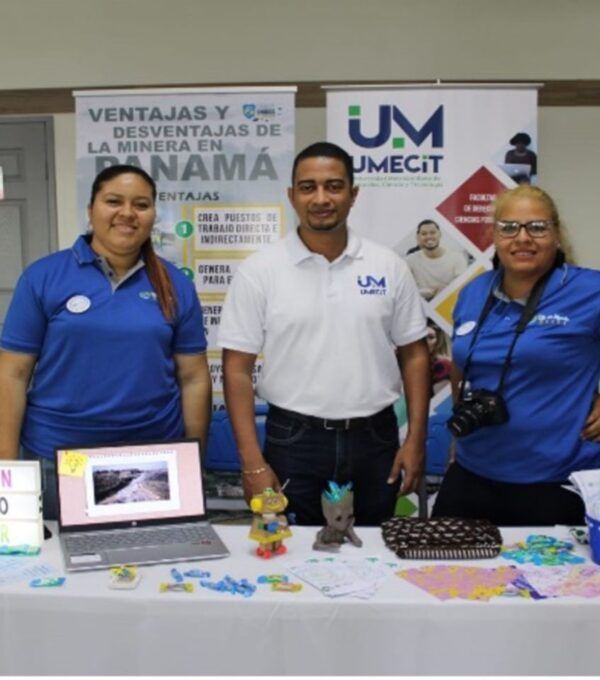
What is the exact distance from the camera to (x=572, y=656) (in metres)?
1.30

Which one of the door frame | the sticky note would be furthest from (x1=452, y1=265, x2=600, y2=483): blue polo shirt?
the door frame

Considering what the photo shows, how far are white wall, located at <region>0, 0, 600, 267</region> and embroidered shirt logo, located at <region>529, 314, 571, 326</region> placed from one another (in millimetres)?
2092

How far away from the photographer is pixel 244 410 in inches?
78.7

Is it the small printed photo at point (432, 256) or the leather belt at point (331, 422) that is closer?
the leather belt at point (331, 422)

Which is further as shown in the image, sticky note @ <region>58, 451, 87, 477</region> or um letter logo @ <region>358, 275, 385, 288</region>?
um letter logo @ <region>358, 275, 385, 288</region>

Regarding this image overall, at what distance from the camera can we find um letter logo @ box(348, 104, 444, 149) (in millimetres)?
3012

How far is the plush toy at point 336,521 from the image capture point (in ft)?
5.12

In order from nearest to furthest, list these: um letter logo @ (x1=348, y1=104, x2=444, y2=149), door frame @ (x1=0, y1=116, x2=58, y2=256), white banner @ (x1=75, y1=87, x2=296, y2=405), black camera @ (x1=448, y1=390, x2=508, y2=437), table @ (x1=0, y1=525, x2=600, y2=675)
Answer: table @ (x1=0, y1=525, x2=600, y2=675) < black camera @ (x1=448, y1=390, x2=508, y2=437) < um letter logo @ (x1=348, y1=104, x2=444, y2=149) < white banner @ (x1=75, y1=87, x2=296, y2=405) < door frame @ (x1=0, y1=116, x2=58, y2=256)

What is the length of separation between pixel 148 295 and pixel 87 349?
0.69 ft

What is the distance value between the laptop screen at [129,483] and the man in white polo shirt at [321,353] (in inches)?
12.6

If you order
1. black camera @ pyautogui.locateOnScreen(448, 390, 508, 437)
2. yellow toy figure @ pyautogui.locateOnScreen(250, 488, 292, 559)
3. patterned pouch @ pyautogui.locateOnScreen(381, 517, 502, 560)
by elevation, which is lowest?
patterned pouch @ pyautogui.locateOnScreen(381, 517, 502, 560)

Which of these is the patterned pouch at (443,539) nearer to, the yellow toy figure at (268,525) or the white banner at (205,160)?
the yellow toy figure at (268,525)

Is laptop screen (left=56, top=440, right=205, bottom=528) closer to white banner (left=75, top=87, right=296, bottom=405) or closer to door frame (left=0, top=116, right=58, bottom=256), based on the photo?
white banner (left=75, top=87, right=296, bottom=405)

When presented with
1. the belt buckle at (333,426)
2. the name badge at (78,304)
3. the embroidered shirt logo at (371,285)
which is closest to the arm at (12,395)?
the name badge at (78,304)
